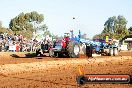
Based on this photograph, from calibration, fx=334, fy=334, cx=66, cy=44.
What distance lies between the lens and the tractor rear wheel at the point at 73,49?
21.0 m

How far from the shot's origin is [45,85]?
9.73m

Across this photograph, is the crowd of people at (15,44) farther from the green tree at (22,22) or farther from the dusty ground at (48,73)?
the green tree at (22,22)

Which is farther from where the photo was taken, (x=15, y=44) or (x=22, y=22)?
(x=22, y=22)

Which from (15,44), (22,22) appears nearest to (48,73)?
(15,44)

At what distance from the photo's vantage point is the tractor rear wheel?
68.9ft

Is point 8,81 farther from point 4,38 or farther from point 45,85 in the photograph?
point 4,38

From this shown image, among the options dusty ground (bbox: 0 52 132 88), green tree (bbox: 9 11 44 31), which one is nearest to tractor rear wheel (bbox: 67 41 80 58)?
dusty ground (bbox: 0 52 132 88)

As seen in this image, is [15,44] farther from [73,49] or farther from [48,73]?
[48,73]

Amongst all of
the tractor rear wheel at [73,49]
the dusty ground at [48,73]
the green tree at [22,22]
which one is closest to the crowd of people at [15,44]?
the tractor rear wheel at [73,49]

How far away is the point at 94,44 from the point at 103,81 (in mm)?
20378

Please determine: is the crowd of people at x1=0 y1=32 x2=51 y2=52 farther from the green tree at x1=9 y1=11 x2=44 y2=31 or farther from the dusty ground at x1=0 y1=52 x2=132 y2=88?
the green tree at x1=9 y1=11 x2=44 y2=31

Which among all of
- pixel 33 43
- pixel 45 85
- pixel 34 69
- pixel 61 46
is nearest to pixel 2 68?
pixel 34 69

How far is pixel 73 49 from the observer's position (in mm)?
21156

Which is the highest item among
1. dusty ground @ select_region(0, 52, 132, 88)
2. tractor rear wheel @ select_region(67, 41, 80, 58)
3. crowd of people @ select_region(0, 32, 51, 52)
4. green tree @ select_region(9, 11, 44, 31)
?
green tree @ select_region(9, 11, 44, 31)
